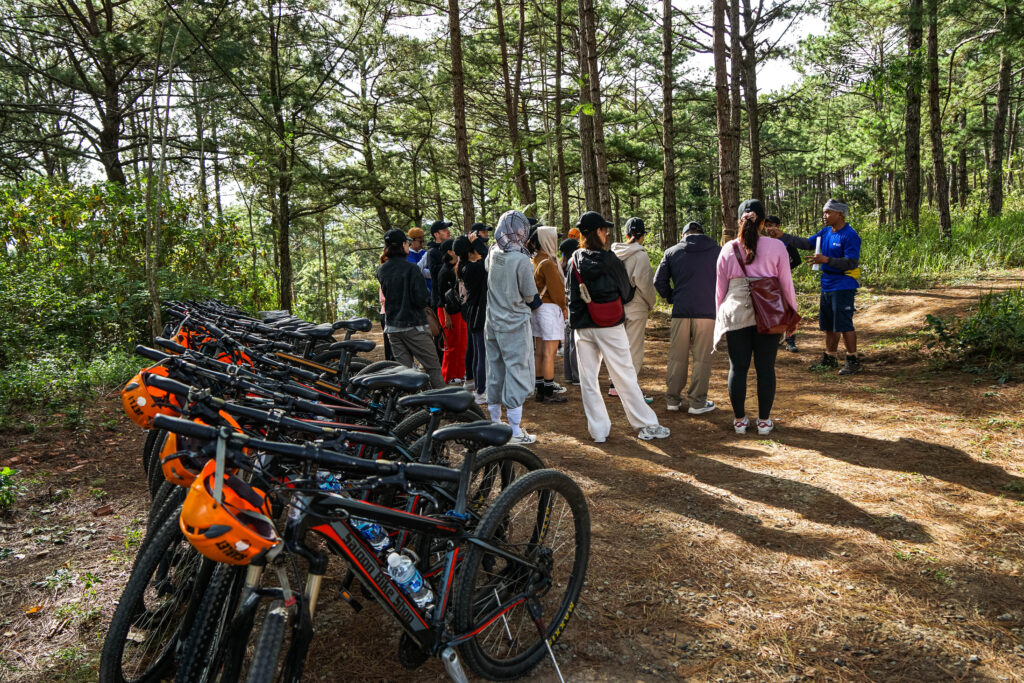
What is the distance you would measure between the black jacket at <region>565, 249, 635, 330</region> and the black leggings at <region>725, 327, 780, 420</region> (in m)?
1.16

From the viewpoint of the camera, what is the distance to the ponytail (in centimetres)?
573

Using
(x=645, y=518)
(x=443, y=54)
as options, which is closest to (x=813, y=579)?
(x=645, y=518)

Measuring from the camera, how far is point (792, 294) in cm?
580

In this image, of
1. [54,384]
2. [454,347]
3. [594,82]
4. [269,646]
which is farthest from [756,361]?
[54,384]

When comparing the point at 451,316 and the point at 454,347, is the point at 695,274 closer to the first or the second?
the point at 451,316

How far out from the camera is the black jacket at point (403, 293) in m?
7.04

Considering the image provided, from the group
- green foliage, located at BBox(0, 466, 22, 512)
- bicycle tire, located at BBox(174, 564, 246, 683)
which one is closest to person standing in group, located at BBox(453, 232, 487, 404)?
green foliage, located at BBox(0, 466, 22, 512)

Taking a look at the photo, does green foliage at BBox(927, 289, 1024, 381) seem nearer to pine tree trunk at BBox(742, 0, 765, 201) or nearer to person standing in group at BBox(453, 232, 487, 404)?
person standing in group at BBox(453, 232, 487, 404)

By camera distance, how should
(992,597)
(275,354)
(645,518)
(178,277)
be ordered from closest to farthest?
(992,597)
(645,518)
(275,354)
(178,277)

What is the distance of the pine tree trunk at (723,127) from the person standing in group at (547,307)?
148 inches

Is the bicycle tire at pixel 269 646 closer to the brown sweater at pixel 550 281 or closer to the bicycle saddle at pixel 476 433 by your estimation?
the bicycle saddle at pixel 476 433

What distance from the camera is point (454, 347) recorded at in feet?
29.2

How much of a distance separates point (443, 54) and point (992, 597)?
796 inches

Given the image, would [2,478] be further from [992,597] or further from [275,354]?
[992,597]
